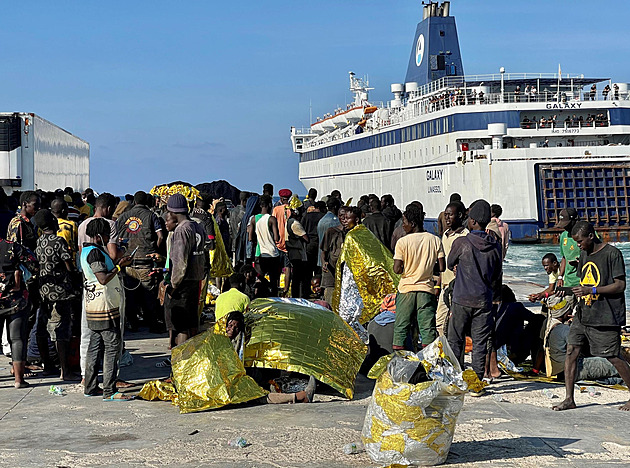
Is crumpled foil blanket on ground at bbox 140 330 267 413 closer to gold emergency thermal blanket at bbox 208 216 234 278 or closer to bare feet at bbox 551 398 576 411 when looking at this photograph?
bare feet at bbox 551 398 576 411

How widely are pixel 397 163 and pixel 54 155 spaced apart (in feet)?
105

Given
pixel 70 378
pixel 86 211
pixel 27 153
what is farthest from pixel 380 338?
pixel 27 153

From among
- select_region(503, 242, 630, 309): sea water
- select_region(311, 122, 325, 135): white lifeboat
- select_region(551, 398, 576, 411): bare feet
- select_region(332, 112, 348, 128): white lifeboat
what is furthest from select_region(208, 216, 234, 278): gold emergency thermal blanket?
select_region(311, 122, 325, 135): white lifeboat

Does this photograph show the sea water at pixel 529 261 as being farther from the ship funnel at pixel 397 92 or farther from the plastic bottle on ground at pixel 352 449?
the ship funnel at pixel 397 92

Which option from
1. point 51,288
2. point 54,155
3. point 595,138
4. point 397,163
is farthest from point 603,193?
point 51,288

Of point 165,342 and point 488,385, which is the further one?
point 165,342

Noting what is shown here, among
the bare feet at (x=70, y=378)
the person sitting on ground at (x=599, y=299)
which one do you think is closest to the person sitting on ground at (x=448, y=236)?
the person sitting on ground at (x=599, y=299)

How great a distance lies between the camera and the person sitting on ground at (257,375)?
7.12 m

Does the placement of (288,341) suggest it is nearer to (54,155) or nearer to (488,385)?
(488,385)

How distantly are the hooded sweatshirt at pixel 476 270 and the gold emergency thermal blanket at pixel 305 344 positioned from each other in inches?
44.1

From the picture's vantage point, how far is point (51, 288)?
7977 mm

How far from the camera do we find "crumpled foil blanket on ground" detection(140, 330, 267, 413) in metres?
6.89

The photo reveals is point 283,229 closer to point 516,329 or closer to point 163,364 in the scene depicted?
point 163,364

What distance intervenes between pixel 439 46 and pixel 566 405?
50046mm
